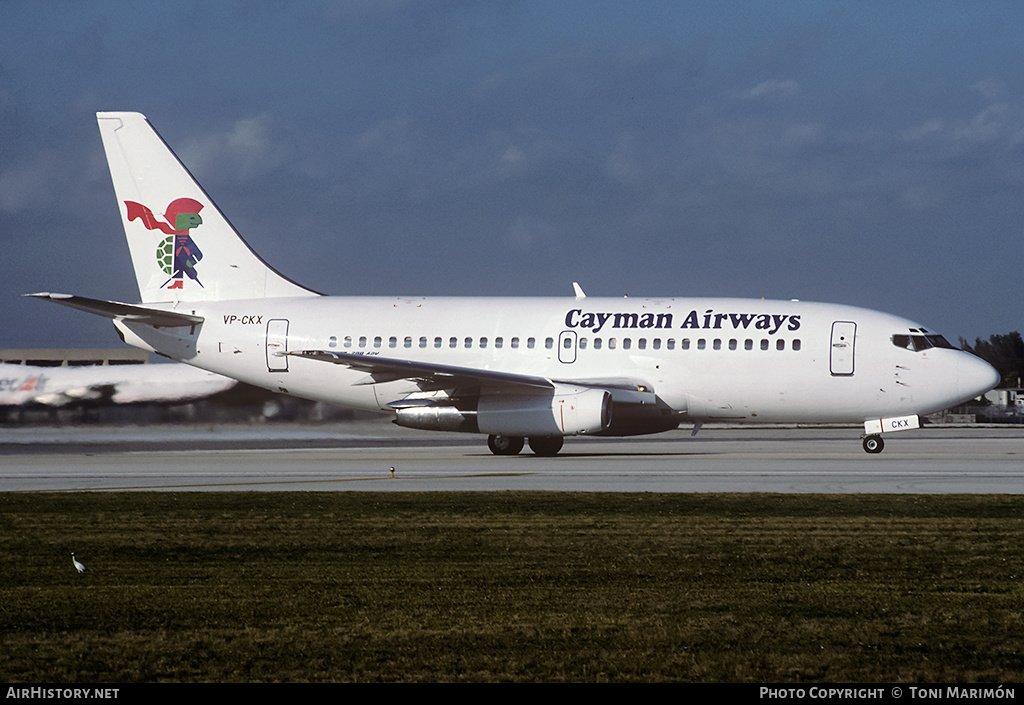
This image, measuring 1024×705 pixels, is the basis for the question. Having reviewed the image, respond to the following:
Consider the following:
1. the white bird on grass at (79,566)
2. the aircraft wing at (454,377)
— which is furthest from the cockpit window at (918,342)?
the white bird on grass at (79,566)

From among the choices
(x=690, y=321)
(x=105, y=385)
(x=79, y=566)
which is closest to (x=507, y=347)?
(x=690, y=321)

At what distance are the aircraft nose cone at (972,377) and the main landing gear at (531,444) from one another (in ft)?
32.8

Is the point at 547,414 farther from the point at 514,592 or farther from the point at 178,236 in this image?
the point at 514,592

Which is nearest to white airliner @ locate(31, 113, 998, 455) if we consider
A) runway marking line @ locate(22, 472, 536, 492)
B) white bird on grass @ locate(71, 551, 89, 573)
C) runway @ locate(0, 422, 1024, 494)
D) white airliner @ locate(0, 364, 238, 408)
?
runway @ locate(0, 422, 1024, 494)

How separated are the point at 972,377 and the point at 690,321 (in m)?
6.91

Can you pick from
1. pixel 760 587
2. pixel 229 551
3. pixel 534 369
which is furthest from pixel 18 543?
pixel 534 369

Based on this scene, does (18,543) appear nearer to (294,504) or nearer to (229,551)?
(229,551)

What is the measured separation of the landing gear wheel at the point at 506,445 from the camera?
31.0 metres

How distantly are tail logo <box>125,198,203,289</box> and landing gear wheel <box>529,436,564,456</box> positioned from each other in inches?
423

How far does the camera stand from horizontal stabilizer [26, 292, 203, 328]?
3100cm

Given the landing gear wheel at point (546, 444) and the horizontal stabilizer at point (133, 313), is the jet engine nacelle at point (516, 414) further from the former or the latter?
the horizontal stabilizer at point (133, 313)

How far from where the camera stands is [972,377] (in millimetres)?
28844
